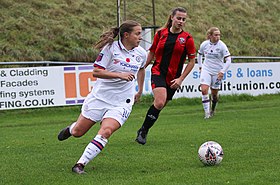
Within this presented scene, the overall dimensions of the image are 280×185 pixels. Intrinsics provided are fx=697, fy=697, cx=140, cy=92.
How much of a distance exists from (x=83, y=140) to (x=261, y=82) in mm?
12939

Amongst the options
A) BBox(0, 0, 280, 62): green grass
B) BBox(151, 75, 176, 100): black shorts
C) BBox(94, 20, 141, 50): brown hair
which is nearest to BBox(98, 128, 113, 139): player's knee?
BBox(94, 20, 141, 50): brown hair

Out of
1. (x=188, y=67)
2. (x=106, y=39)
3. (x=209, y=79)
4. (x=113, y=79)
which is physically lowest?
(x=209, y=79)

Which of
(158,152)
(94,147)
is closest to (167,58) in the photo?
(158,152)

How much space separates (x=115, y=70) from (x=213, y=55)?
8.35 metres

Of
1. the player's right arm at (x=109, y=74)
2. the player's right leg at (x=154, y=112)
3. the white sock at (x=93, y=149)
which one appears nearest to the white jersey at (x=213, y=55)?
the player's right leg at (x=154, y=112)

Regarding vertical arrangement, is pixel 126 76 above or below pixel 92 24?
above

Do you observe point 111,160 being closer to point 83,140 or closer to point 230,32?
point 83,140

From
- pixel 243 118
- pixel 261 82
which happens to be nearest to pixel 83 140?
pixel 243 118

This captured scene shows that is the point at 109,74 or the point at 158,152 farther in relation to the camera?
the point at 158,152

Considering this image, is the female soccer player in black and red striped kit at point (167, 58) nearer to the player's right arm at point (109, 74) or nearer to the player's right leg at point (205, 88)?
the player's right arm at point (109, 74)

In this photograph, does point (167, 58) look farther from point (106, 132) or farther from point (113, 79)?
point (106, 132)

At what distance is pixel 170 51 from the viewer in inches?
473

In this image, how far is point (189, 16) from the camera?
37.1 metres

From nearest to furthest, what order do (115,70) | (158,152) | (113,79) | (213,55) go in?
(113,79), (115,70), (158,152), (213,55)
